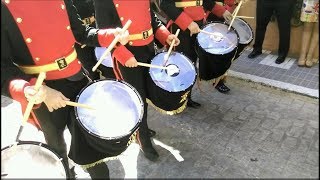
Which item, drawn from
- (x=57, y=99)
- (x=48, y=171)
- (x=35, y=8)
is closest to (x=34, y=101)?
(x=57, y=99)

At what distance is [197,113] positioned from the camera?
13.2 feet

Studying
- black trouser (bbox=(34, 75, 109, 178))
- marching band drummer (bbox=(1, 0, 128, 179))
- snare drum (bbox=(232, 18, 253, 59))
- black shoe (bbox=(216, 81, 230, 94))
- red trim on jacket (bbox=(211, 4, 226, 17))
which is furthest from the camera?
black shoe (bbox=(216, 81, 230, 94))

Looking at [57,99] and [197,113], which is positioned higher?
[57,99]

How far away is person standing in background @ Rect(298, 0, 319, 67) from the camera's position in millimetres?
4707

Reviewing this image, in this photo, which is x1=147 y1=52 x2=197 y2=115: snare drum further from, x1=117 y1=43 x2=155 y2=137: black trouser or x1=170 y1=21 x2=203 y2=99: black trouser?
x1=170 y1=21 x2=203 y2=99: black trouser

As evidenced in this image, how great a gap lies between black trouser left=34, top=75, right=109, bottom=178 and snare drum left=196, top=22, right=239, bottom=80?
161 cm

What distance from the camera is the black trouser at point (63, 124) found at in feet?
7.07

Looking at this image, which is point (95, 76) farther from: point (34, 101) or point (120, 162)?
point (34, 101)

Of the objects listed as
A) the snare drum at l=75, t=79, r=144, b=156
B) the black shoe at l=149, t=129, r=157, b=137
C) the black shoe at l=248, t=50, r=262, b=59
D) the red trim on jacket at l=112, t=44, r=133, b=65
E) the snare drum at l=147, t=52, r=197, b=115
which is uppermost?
the red trim on jacket at l=112, t=44, r=133, b=65

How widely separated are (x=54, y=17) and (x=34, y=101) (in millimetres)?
568

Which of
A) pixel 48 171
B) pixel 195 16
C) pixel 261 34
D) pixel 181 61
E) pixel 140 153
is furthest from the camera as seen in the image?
pixel 261 34

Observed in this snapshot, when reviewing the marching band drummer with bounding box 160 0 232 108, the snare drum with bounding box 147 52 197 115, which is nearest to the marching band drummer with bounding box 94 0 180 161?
the snare drum with bounding box 147 52 197 115

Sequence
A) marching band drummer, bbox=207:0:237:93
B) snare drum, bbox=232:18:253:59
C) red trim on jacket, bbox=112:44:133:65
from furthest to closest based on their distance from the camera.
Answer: marching band drummer, bbox=207:0:237:93 < snare drum, bbox=232:18:253:59 < red trim on jacket, bbox=112:44:133:65

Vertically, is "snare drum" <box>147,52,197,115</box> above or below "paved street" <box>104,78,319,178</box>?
above
